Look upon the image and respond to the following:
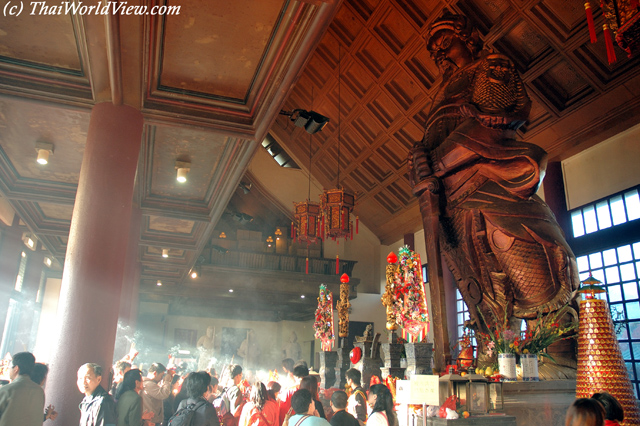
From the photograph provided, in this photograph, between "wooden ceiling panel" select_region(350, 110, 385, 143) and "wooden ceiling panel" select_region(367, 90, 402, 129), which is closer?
"wooden ceiling panel" select_region(367, 90, 402, 129)

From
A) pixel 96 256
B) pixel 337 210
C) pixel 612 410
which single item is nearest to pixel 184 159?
pixel 96 256

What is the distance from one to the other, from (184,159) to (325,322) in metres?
5.50

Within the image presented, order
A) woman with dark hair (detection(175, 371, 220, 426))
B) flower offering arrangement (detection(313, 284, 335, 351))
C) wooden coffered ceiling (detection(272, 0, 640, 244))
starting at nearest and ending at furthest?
1. woman with dark hair (detection(175, 371, 220, 426))
2. wooden coffered ceiling (detection(272, 0, 640, 244))
3. flower offering arrangement (detection(313, 284, 335, 351))

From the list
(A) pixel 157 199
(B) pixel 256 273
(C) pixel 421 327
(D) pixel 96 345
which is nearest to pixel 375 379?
(C) pixel 421 327

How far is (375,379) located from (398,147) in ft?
23.8

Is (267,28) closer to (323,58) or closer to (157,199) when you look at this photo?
(157,199)

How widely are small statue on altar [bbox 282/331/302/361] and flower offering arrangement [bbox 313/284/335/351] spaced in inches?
339

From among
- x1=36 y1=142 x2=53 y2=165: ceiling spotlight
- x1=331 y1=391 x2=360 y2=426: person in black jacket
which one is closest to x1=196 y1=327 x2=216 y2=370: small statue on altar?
x1=36 y1=142 x2=53 y2=165: ceiling spotlight

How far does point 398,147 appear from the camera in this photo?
1220 cm

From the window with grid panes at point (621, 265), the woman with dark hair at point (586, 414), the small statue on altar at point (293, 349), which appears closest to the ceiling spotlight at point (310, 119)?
the window with grid panes at point (621, 265)

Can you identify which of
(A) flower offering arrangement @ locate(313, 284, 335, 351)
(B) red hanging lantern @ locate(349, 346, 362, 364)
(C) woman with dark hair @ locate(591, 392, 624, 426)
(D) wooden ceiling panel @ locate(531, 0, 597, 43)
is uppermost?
(D) wooden ceiling panel @ locate(531, 0, 597, 43)

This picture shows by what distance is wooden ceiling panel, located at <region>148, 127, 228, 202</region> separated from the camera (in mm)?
5547

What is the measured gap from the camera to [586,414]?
Answer: 1.93 m

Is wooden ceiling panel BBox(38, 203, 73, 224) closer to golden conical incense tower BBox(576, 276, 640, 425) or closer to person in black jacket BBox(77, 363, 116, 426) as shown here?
person in black jacket BBox(77, 363, 116, 426)
